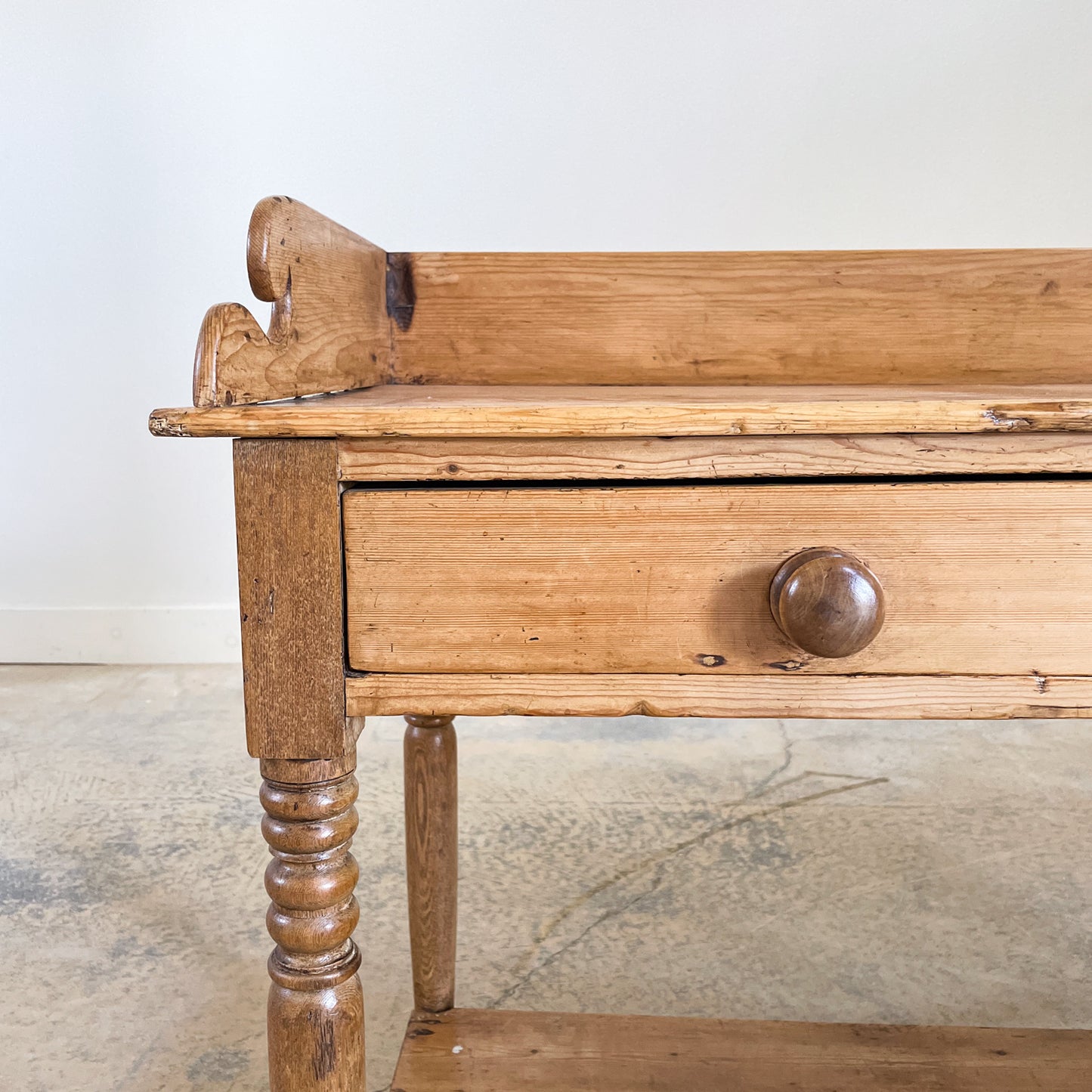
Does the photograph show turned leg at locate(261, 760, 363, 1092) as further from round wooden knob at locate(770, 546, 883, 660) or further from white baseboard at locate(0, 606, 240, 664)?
white baseboard at locate(0, 606, 240, 664)

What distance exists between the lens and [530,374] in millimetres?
1121

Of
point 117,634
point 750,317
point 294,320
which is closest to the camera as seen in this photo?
point 294,320

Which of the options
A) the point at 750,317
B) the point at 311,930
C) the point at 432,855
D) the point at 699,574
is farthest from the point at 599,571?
the point at 432,855

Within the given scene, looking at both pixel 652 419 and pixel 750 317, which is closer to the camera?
pixel 652 419

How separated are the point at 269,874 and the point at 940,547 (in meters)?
0.46

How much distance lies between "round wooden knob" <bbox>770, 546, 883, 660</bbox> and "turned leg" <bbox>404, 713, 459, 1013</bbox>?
659 millimetres

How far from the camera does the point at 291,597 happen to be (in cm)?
63

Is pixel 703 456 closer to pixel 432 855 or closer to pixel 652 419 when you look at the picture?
pixel 652 419

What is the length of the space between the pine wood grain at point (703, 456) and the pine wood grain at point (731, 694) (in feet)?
0.40

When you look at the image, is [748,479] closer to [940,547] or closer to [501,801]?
[940,547]

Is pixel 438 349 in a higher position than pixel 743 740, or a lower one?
higher

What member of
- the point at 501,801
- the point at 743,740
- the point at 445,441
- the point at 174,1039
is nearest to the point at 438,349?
the point at 445,441

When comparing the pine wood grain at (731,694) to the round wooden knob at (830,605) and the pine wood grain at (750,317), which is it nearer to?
the round wooden knob at (830,605)

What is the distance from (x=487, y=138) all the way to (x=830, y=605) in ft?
7.71
